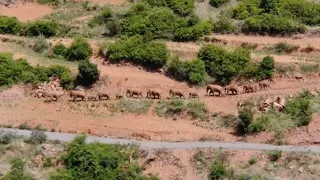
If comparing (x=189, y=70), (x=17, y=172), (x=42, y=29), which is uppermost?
(x=42, y=29)

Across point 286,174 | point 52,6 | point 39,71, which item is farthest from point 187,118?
point 52,6

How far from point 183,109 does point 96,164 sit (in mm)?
9243

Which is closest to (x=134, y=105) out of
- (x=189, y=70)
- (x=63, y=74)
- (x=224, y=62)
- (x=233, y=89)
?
(x=189, y=70)

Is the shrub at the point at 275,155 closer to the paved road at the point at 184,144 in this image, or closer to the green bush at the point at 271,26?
the paved road at the point at 184,144

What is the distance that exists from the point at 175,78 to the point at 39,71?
432 inches

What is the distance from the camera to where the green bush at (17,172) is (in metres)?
41.8

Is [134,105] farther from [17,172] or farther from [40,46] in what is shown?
[40,46]

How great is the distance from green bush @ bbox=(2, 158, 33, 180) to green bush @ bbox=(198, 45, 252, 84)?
Result: 17.9 metres

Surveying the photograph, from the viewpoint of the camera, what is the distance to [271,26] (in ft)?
189

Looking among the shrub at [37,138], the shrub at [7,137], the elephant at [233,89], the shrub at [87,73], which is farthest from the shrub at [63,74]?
the elephant at [233,89]

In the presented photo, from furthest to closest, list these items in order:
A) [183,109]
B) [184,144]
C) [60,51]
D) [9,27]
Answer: [9,27] < [60,51] < [183,109] < [184,144]

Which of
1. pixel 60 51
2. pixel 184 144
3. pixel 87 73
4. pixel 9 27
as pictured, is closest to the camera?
pixel 184 144

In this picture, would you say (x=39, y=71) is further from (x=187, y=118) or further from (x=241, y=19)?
(x=241, y=19)

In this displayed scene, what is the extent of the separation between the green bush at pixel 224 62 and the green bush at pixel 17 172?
1794 centimetres
